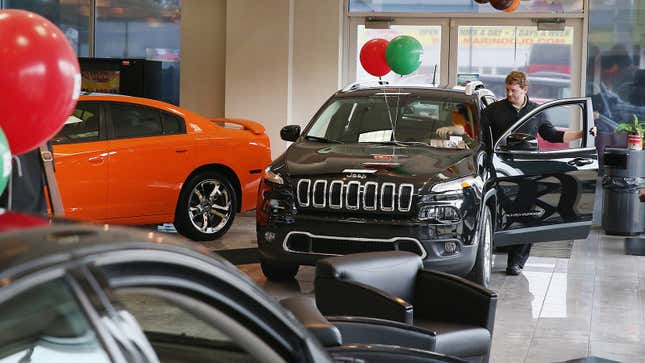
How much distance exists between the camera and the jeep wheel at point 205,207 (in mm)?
11609

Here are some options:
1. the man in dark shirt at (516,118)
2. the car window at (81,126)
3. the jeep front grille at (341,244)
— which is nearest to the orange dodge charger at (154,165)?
the car window at (81,126)

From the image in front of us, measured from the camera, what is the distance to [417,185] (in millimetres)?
8258

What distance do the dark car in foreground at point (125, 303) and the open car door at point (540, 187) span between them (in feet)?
23.2

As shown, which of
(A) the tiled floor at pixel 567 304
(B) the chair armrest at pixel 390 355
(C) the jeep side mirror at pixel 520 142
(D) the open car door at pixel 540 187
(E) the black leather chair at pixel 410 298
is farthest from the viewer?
(D) the open car door at pixel 540 187

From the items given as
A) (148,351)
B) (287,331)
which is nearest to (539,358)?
(287,331)

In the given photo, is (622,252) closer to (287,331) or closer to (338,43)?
(338,43)

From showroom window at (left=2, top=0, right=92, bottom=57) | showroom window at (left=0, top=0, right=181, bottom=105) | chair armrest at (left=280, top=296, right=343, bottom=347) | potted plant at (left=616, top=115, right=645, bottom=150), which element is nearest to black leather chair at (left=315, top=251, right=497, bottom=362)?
chair armrest at (left=280, top=296, right=343, bottom=347)

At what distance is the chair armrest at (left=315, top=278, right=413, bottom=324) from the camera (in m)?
5.11

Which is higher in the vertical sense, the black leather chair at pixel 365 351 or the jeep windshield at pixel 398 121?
the jeep windshield at pixel 398 121

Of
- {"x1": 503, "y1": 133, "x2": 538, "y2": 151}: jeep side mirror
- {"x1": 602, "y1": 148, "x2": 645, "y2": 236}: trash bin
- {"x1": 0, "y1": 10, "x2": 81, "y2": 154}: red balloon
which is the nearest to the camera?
{"x1": 0, "y1": 10, "x2": 81, "y2": 154}: red balloon

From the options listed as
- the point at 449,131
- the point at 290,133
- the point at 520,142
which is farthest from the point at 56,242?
the point at 290,133

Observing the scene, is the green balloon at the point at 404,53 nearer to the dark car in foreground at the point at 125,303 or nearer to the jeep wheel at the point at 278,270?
the jeep wheel at the point at 278,270

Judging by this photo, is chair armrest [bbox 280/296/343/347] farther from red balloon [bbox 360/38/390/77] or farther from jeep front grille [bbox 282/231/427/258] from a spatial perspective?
red balloon [bbox 360/38/390/77]

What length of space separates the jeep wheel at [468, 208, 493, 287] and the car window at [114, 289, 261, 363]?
21.3ft
